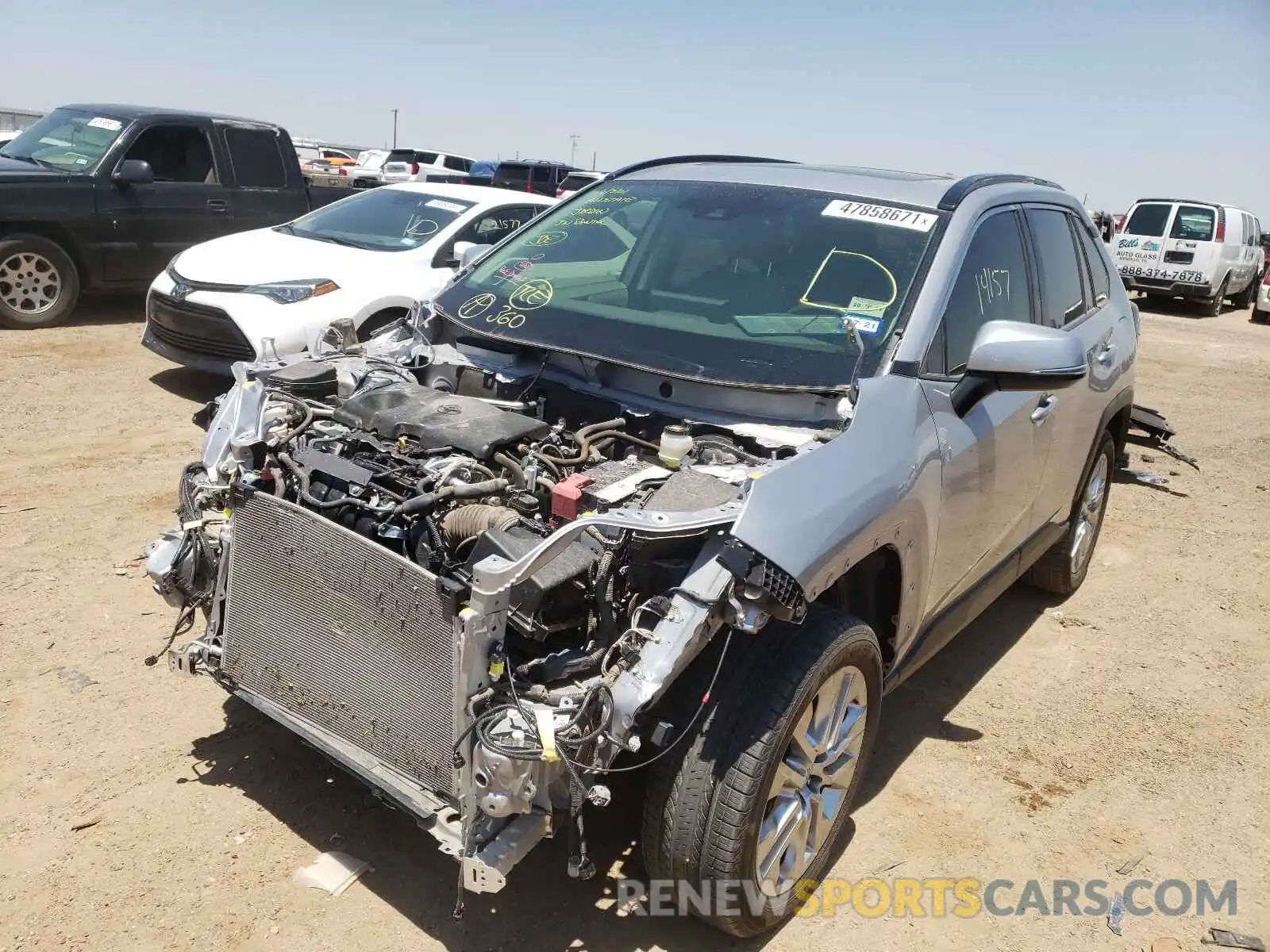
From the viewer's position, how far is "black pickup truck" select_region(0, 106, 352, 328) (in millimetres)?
8703

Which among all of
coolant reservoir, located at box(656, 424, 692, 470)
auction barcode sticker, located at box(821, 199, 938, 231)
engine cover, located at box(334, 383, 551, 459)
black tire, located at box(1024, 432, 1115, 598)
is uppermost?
auction barcode sticker, located at box(821, 199, 938, 231)

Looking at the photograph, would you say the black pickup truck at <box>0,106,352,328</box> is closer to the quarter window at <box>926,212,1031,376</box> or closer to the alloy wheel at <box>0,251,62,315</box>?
the alloy wheel at <box>0,251,62,315</box>

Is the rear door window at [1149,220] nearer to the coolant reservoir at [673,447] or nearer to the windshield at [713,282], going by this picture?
the windshield at [713,282]

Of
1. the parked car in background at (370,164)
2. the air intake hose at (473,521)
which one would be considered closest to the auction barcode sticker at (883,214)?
the air intake hose at (473,521)

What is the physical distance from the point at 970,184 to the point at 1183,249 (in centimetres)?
1786

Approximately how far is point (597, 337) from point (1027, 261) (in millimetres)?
1764

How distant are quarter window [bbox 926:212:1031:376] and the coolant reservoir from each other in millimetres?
815

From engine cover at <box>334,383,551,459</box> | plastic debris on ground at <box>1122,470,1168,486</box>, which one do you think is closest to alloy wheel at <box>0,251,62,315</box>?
engine cover at <box>334,383,551,459</box>

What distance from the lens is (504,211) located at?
8109mm

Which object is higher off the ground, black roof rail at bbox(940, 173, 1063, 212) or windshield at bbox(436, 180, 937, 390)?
black roof rail at bbox(940, 173, 1063, 212)

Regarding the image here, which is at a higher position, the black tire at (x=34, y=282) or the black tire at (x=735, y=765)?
the black tire at (x=735, y=765)

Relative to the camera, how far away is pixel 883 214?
347 centimetres

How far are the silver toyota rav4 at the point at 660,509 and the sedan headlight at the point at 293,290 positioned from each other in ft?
10.2

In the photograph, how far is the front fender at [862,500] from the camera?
238cm
